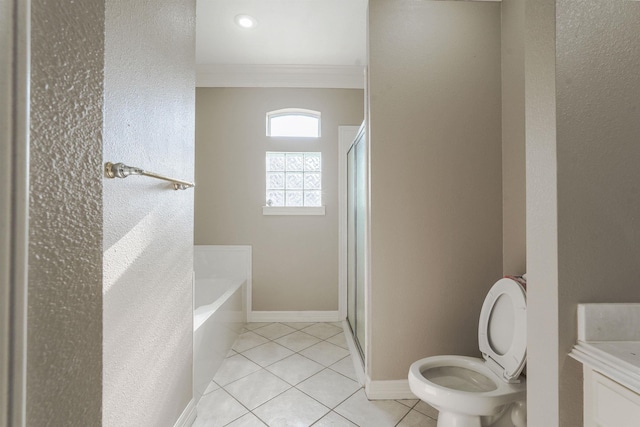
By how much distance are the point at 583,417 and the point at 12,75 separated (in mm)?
1289

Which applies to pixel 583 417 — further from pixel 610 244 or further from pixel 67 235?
pixel 67 235

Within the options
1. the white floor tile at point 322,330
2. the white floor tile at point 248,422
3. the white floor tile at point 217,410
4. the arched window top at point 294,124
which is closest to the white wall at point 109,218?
the white floor tile at point 217,410

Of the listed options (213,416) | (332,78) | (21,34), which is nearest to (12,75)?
(21,34)

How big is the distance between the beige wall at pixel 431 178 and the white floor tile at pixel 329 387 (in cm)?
25

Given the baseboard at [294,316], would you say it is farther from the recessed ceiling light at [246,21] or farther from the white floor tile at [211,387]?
the recessed ceiling light at [246,21]

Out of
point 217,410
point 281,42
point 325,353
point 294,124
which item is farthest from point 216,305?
point 281,42

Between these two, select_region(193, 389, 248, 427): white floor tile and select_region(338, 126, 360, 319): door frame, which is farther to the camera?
select_region(338, 126, 360, 319): door frame

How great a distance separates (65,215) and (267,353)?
7.59ft

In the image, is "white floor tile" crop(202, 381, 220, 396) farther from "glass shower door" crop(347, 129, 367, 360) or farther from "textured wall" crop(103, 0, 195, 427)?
"glass shower door" crop(347, 129, 367, 360)

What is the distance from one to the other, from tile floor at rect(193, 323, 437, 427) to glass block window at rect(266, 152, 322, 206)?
1.40 meters

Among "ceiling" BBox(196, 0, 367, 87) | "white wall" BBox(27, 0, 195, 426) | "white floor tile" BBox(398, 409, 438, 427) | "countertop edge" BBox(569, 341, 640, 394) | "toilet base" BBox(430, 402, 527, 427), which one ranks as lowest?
"white floor tile" BBox(398, 409, 438, 427)

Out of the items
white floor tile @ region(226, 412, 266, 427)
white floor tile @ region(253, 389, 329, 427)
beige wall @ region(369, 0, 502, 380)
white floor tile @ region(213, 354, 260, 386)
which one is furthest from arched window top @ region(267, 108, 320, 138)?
white floor tile @ region(226, 412, 266, 427)

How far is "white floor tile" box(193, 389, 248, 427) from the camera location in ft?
5.27

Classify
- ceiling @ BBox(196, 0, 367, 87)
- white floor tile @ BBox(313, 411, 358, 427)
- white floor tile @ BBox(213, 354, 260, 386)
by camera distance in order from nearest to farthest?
white floor tile @ BBox(313, 411, 358, 427) → white floor tile @ BBox(213, 354, 260, 386) → ceiling @ BBox(196, 0, 367, 87)
